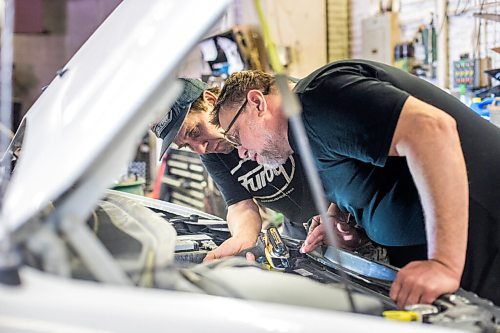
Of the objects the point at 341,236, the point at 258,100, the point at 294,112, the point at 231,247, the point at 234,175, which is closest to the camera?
the point at 294,112

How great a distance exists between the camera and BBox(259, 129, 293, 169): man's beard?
6.35 ft

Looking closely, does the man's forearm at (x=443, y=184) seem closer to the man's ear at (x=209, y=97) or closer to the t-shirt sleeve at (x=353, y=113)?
the t-shirt sleeve at (x=353, y=113)

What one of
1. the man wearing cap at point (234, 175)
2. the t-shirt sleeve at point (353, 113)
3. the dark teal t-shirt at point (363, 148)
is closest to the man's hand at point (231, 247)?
the man wearing cap at point (234, 175)

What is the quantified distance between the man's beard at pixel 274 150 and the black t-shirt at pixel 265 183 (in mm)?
164

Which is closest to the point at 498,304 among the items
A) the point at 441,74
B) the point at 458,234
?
the point at 458,234

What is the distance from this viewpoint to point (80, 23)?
716 centimetres

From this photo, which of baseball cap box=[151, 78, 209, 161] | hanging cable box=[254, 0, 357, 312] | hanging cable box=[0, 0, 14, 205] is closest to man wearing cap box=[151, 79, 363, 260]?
baseball cap box=[151, 78, 209, 161]

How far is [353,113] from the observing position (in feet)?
5.16

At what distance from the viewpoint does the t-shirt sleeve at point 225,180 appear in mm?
2629

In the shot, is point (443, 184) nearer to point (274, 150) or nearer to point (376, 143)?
point (376, 143)

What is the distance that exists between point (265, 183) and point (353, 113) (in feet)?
3.22

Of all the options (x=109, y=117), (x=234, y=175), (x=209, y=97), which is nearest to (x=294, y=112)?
(x=109, y=117)

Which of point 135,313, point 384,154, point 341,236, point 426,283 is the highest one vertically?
point 384,154

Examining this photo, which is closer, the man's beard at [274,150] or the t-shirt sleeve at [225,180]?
the man's beard at [274,150]
